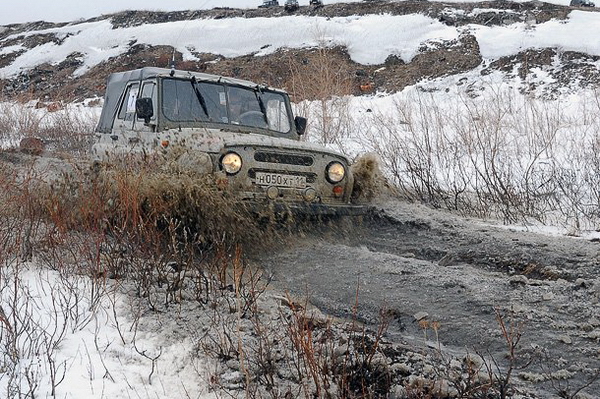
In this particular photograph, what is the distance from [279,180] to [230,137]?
60 cm

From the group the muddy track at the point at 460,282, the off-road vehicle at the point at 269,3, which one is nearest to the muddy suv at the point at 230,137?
the muddy track at the point at 460,282

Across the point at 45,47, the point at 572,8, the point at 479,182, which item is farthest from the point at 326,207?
the point at 45,47

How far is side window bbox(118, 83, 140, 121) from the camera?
260 inches

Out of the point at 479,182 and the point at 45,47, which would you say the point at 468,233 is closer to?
the point at 479,182

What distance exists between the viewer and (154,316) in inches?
142

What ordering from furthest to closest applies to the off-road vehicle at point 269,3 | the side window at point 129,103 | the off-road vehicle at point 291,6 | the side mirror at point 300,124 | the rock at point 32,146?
1. the off-road vehicle at point 269,3
2. the off-road vehicle at point 291,6
3. the rock at point 32,146
4. the side mirror at point 300,124
5. the side window at point 129,103

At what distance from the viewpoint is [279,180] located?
5.48 meters

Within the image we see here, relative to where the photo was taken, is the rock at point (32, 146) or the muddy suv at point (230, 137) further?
the rock at point (32, 146)

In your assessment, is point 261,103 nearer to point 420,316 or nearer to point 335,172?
point 335,172

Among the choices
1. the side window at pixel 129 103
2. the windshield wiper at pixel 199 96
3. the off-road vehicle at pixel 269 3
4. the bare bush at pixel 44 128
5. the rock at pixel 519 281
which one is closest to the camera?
the rock at pixel 519 281

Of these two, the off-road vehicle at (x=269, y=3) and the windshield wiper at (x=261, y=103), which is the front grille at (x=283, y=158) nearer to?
the windshield wiper at (x=261, y=103)

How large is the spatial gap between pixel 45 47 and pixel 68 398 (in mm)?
34498

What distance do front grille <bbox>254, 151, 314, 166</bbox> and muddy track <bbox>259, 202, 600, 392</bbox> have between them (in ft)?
2.38

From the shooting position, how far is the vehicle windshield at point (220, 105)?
241 inches
